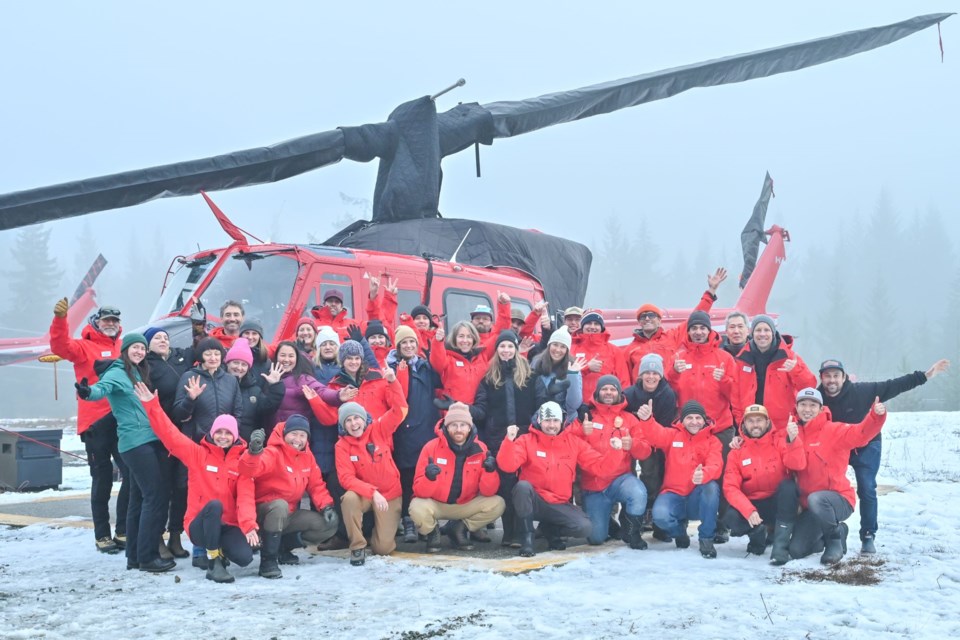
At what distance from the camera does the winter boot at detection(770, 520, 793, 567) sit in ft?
19.2

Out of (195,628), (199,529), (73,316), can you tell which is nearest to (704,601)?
(195,628)

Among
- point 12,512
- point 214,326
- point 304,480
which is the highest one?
point 214,326

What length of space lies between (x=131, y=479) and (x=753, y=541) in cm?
445

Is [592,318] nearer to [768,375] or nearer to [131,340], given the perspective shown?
[768,375]

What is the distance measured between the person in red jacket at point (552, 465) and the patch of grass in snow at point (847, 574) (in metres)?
1.60

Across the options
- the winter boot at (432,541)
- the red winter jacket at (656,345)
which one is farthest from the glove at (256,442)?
the red winter jacket at (656,345)

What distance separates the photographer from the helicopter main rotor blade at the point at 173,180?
259 inches

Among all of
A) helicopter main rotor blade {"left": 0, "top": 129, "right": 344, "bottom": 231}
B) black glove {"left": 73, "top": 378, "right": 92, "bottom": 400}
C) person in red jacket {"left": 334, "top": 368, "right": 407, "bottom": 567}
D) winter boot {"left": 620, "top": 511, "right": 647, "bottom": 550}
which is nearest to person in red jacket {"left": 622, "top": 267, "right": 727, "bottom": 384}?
winter boot {"left": 620, "top": 511, "right": 647, "bottom": 550}

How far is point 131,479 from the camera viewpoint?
20.3ft

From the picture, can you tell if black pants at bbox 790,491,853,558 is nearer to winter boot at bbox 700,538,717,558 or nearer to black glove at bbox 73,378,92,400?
winter boot at bbox 700,538,717,558

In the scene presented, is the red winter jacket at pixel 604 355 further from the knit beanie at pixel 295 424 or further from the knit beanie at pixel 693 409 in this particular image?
the knit beanie at pixel 295 424

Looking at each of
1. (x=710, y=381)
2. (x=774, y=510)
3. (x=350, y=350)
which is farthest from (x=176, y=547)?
(x=774, y=510)

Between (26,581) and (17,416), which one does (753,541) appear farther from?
(17,416)

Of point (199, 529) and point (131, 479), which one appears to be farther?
point (131, 479)
